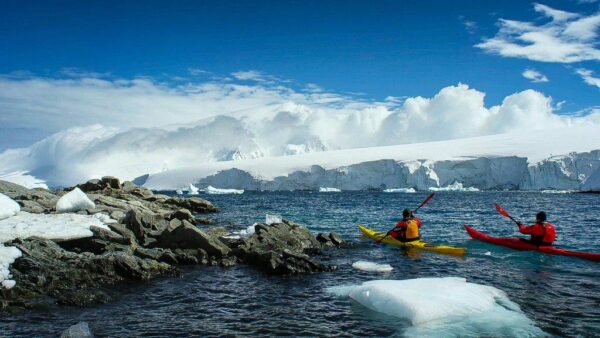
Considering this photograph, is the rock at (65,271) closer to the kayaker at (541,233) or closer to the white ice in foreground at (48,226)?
the white ice in foreground at (48,226)

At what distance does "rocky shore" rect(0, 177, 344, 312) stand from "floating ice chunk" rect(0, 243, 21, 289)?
0.11 metres

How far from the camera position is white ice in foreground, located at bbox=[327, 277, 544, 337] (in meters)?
8.10

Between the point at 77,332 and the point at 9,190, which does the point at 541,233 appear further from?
the point at 9,190

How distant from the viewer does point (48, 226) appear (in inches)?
573

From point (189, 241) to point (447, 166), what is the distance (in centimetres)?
7220

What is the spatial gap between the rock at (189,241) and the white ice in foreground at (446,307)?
206 inches

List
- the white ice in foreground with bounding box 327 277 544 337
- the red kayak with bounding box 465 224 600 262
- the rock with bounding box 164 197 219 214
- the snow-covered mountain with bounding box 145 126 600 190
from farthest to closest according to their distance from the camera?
the snow-covered mountain with bounding box 145 126 600 190 < the rock with bounding box 164 197 219 214 < the red kayak with bounding box 465 224 600 262 < the white ice in foreground with bounding box 327 277 544 337

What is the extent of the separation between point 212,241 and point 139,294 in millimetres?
4639

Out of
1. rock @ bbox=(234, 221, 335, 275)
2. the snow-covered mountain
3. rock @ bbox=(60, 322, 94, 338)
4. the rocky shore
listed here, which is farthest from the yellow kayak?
the snow-covered mountain

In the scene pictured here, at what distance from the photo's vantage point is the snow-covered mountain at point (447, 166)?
71875mm

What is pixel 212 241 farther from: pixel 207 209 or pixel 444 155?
pixel 444 155

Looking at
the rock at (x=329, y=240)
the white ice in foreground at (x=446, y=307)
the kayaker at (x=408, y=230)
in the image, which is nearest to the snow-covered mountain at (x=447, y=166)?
the kayaker at (x=408, y=230)

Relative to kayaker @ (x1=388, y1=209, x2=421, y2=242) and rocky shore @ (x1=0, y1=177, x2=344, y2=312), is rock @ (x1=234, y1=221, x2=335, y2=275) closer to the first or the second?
rocky shore @ (x1=0, y1=177, x2=344, y2=312)

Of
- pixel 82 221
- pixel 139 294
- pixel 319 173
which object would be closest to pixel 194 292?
pixel 139 294
